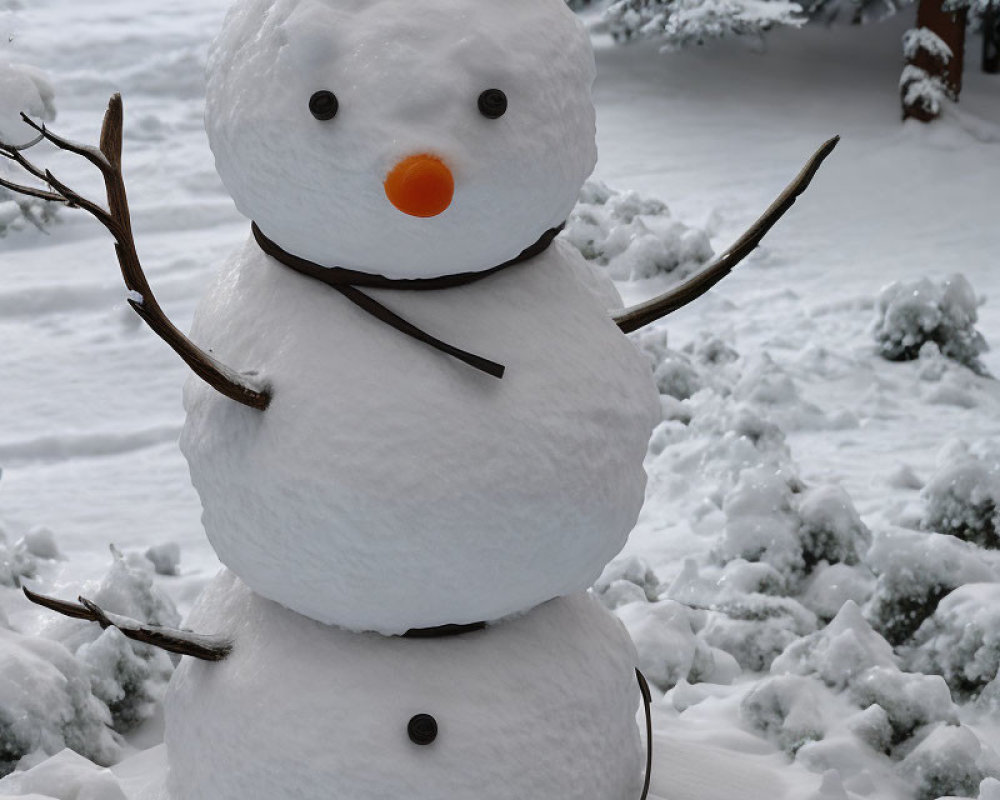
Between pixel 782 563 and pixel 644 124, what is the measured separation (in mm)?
4170

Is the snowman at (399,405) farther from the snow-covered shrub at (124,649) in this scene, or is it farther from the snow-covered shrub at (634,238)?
the snow-covered shrub at (634,238)

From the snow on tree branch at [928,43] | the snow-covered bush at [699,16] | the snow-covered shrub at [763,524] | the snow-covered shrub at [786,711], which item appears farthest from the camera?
the snow on tree branch at [928,43]

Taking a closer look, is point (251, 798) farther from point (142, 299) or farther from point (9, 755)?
point (9, 755)

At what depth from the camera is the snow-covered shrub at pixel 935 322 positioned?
14.9ft

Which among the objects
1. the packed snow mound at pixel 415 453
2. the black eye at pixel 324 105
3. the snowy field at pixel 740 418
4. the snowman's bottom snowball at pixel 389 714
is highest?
the black eye at pixel 324 105

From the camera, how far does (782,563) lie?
333cm

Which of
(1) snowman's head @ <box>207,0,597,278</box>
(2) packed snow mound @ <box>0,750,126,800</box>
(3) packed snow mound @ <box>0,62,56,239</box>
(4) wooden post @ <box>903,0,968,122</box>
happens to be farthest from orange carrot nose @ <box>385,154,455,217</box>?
(4) wooden post @ <box>903,0,968,122</box>

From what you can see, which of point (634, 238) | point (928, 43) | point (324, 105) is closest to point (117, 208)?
point (324, 105)

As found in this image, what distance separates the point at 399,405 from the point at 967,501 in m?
2.16

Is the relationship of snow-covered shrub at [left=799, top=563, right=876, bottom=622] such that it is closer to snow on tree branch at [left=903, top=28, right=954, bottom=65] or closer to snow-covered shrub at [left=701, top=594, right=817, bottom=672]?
snow-covered shrub at [left=701, top=594, right=817, bottom=672]

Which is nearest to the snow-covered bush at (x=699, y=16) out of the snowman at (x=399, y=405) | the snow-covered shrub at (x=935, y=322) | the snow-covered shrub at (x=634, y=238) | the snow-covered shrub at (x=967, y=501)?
the snow-covered shrub at (x=634, y=238)

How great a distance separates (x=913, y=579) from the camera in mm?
3188

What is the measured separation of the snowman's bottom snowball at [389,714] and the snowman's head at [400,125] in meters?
0.52

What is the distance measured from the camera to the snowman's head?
5.44 feet
